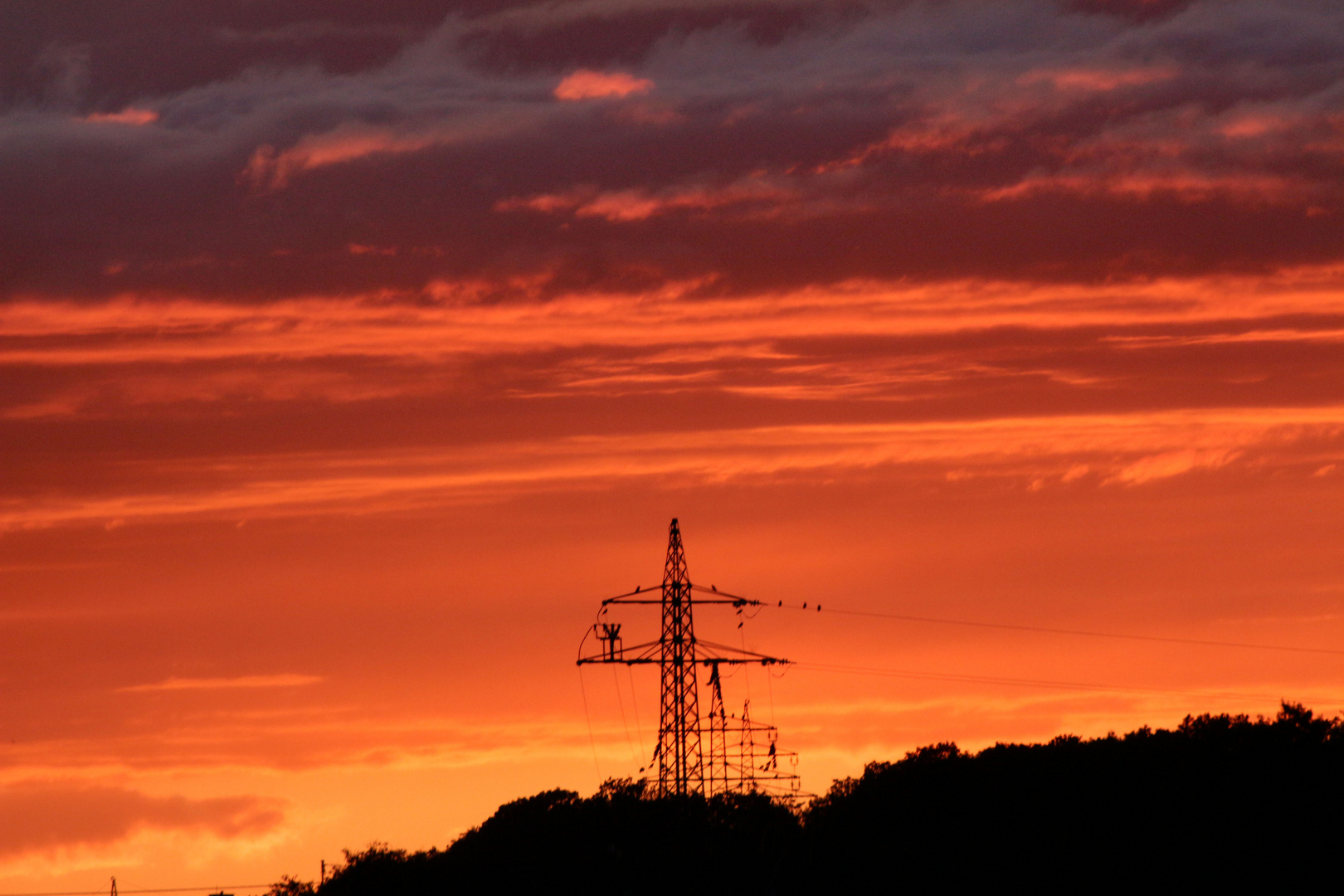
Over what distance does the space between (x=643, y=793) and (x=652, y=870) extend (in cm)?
1377

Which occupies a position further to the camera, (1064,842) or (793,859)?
(793,859)

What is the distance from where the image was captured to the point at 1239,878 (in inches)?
4427

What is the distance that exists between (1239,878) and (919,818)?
20472 mm

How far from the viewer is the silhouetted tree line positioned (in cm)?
11500

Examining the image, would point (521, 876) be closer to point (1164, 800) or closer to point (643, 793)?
point (643, 793)

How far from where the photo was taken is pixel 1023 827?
123 metres

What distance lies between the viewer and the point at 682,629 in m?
125

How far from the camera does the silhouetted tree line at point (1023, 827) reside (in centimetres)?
11500

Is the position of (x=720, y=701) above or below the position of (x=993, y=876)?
above

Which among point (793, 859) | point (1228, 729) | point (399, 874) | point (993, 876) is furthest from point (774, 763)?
point (399, 874)

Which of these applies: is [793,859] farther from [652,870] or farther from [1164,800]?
[1164,800]

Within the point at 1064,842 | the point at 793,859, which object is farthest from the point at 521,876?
the point at 1064,842

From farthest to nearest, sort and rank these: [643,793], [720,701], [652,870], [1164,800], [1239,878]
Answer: [643,793] < [652,870] < [720,701] < [1164,800] < [1239,878]

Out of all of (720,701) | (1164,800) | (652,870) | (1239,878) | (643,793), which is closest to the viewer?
(1239,878)
